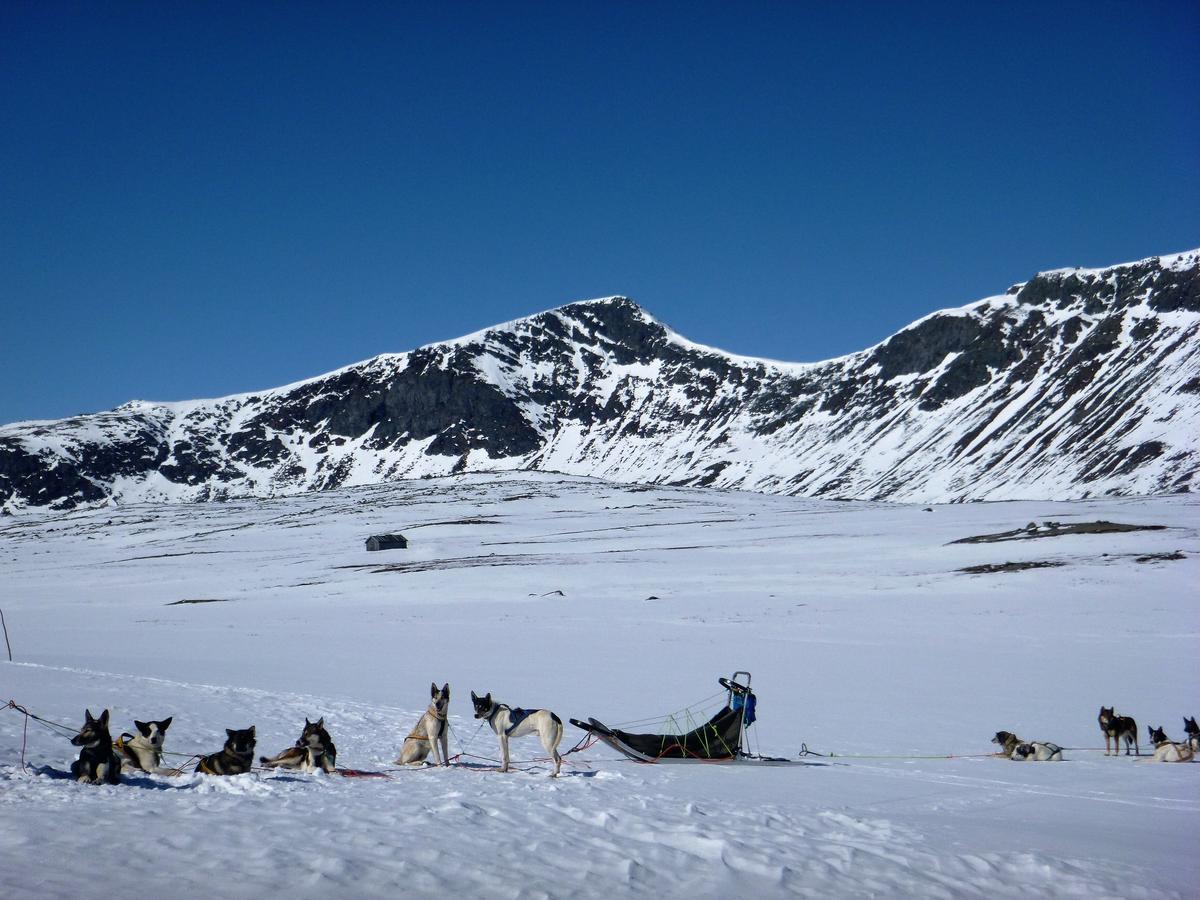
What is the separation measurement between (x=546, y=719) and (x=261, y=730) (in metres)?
6.05

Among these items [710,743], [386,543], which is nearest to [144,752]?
[710,743]

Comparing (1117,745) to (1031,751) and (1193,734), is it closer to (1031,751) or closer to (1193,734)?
(1193,734)

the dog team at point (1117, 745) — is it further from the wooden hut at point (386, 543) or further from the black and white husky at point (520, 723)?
the wooden hut at point (386, 543)

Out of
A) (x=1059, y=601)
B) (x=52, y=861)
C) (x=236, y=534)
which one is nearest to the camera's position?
(x=52, y=861)

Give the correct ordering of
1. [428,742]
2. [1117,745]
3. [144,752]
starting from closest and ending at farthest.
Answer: [144,752], [428,742], [1117,745]

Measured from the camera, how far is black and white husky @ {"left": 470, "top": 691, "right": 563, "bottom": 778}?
1212 centimetres

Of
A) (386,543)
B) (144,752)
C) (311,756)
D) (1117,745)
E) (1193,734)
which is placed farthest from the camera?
(386,543)

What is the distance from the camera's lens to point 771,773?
13078 millimetres

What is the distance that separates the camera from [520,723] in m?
12.3

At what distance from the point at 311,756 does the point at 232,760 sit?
103cm

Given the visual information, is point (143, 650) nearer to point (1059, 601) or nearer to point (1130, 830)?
point (1130, 830)

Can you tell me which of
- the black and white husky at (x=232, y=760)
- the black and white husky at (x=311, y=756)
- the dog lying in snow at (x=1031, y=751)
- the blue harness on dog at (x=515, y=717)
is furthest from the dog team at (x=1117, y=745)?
the black and white husky at (x=232, y=760)

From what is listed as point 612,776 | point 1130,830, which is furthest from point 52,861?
point 1130,830

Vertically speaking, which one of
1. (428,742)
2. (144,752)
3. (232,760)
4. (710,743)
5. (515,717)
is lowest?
(710,743)
